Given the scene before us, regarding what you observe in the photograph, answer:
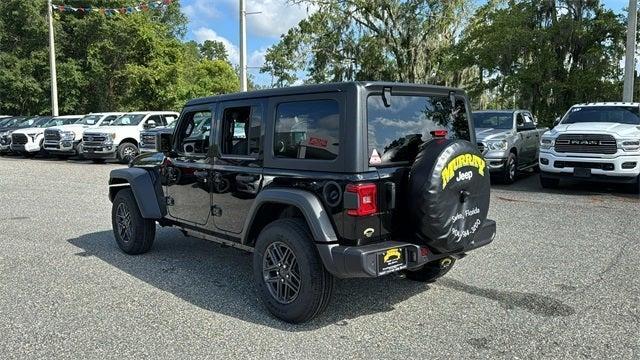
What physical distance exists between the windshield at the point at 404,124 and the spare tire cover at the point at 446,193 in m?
0.20

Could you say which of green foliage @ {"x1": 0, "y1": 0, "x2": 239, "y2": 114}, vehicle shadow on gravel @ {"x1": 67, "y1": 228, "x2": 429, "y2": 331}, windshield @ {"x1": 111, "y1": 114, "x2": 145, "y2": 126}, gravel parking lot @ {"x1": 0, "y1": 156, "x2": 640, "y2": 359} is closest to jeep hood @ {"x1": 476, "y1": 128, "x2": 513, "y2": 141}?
gravel parking lot @ {"x1": 0, "y1": 156, "x2": 640, "y2": 359}

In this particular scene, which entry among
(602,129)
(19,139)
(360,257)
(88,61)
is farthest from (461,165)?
(88,61)

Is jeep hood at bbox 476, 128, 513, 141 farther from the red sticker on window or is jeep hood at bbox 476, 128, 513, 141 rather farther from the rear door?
the red sticker on window

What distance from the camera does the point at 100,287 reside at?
17.4ft

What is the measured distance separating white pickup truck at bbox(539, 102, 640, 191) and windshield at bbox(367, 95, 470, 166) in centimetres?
711

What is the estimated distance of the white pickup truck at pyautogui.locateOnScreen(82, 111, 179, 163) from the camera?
1920cm

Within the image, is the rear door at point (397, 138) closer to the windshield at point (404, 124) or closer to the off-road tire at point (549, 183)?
the windshield at point (404, 124)

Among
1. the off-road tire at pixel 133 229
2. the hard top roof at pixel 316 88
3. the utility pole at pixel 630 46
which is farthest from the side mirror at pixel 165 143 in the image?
the utility pole at pixel 630 46

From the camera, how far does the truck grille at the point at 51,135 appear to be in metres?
21.4

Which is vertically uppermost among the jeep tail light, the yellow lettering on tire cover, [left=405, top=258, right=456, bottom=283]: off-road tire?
the yellow lettering on tire cover

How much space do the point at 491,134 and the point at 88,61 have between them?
3191cm

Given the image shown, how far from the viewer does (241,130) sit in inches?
199

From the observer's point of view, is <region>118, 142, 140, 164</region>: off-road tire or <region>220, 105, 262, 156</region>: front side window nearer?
<region>220, 105, 262, 156</region>: front side window

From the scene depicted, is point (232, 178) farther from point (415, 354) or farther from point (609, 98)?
point (609, 98)
